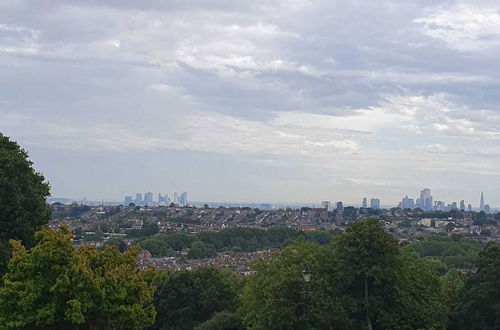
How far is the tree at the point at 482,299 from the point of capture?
2412 centimetres

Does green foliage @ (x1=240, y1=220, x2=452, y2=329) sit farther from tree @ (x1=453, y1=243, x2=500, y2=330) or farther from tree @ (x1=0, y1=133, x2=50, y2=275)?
tree @ (x1=0, y1=133, x2=50, y2=275)

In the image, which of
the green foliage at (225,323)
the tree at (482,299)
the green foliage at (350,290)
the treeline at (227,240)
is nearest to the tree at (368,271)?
the green foliage at (350,290)

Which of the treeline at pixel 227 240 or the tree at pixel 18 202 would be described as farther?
the treeline at pixel 227 240

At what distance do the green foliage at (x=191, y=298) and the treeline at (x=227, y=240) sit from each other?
49.6m

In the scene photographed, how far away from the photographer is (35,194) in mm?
21016

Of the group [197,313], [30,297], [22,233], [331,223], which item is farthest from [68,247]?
[331,223]

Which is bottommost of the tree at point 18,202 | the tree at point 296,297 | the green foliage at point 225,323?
the green foliage at point 225,323

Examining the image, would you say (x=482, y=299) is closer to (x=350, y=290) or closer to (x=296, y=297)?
(x=350, y=290)

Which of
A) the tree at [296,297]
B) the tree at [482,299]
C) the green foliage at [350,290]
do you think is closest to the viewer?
the tree at [296,297]

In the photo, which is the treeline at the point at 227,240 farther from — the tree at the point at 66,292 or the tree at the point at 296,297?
the tree at the point at 66,292

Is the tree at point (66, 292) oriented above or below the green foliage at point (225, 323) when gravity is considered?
above

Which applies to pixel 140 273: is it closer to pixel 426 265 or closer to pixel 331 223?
pixel 426 265

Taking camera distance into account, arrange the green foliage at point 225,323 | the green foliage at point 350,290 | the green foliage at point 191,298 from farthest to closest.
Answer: the green foliage at point 191,298 → the green foliage at point 225,323 → the green foliage at point 350,290

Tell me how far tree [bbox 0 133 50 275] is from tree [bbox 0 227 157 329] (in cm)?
576
